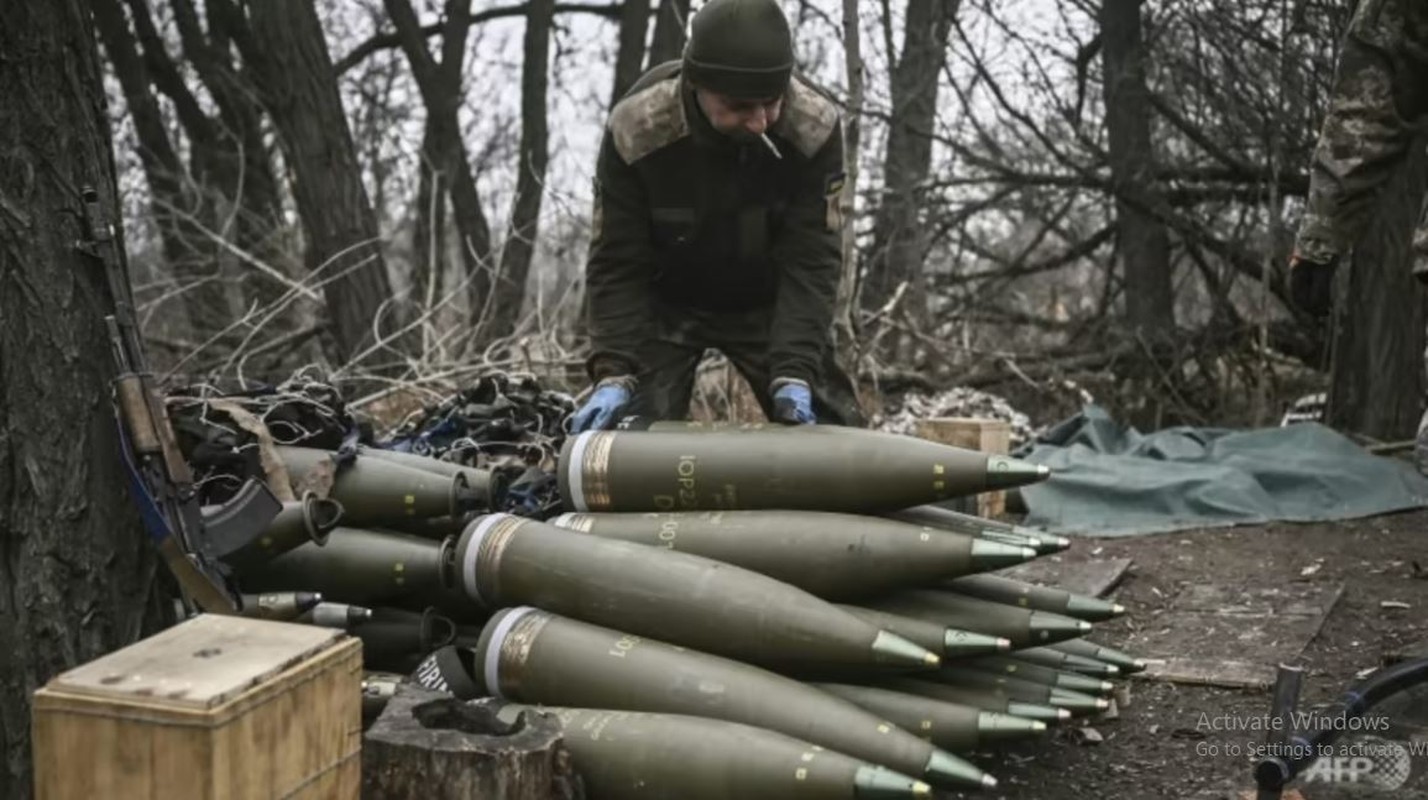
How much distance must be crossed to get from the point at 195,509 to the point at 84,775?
3.50 feet

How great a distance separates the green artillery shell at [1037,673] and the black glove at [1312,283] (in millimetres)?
1297

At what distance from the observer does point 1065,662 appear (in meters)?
3.77

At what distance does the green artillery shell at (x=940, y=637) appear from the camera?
3262mm

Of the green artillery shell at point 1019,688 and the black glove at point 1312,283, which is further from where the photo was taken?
the black glove at point 1312,283

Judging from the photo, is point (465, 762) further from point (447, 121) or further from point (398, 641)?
point (447, 121)

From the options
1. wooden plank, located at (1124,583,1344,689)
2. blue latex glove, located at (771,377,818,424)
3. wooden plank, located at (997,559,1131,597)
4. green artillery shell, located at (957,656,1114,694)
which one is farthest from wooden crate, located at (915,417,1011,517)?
green artillery shell, located at (957,656,1114,694)

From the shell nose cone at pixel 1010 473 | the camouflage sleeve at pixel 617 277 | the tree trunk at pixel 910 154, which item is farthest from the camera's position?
the tree trunk at pixel 910 154

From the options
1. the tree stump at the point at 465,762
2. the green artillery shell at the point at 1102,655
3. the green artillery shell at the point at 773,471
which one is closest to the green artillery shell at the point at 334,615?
the green artillery shell at the point at 773,471

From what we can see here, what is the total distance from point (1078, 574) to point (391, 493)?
295 centimetres

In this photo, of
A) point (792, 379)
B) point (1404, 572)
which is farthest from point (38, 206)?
point (1404, 572)

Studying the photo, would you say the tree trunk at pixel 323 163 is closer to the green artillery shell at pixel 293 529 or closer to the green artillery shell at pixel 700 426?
the green artillery shell at pixel 700 426

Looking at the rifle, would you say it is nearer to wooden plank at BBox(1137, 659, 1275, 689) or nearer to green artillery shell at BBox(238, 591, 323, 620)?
green artillery shell at BBox(238, 591, 323, 620)

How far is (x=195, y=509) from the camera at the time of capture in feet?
10.1

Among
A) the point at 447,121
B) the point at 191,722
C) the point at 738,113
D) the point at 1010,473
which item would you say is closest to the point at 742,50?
the point at 738,113
